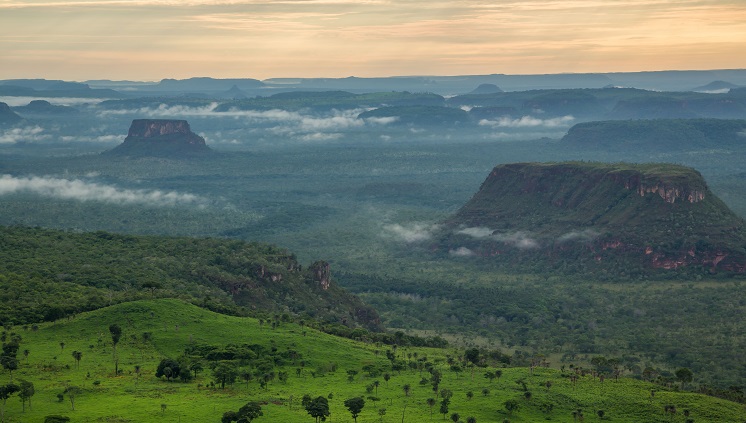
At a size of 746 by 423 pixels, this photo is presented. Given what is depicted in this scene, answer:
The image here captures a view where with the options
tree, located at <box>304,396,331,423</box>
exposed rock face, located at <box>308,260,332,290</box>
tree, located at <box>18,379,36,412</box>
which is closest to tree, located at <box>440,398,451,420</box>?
tree, located at <box>304,396,331,423</box>

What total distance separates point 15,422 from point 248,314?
2001 inches

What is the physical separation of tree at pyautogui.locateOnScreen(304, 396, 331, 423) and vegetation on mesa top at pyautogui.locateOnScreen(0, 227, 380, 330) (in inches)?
1777

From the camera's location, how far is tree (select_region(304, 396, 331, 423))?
273 ft

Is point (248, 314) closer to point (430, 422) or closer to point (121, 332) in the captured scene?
point (121, 332)

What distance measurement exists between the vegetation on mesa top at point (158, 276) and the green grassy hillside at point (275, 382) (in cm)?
1036

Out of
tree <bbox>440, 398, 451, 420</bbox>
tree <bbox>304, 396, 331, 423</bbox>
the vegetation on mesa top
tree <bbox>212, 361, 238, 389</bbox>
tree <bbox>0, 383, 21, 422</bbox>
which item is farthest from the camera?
the vegetation on mesa top

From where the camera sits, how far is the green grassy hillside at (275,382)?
8806 cm

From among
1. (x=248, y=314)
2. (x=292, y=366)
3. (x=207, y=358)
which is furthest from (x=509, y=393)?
(x=248, y=314)

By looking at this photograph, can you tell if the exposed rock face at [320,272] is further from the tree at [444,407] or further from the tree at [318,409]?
the tree at [318,409]

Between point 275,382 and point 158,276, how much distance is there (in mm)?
49873

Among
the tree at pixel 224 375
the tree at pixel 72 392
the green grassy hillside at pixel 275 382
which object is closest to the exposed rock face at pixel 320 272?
the green grassy hillside at pixel 275 382

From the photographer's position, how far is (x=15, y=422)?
265 feet

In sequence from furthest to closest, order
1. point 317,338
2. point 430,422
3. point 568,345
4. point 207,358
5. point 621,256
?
point 621,256
point 568,345
point 317,338
point 207,358
point 430,422

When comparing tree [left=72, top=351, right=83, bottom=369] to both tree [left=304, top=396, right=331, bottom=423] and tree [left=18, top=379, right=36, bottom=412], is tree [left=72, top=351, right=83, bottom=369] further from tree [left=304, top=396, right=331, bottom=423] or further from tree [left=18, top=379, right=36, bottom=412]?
tree [left=304, top=396, right=331, bottom=423]
